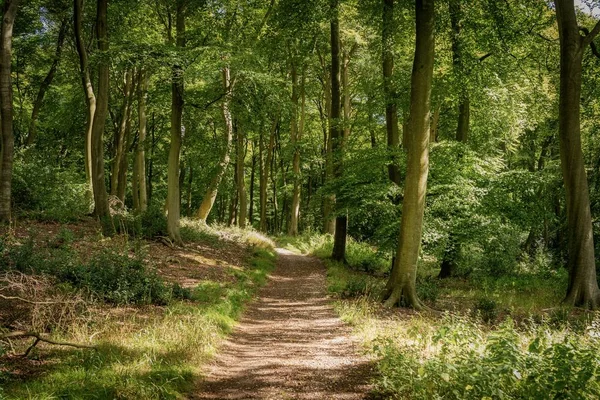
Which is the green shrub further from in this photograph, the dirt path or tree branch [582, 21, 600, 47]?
tree branch [582, 21, 600, 47]

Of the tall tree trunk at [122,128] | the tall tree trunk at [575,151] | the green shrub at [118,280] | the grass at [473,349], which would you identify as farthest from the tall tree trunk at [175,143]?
the tall tree trunk at [575,151]

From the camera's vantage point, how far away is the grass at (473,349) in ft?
12.7

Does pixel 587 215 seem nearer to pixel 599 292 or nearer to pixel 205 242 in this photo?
pixel 599 292

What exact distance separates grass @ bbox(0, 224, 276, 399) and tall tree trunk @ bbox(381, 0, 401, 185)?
840 centimetres

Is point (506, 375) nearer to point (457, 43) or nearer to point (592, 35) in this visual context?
point (457, 43)

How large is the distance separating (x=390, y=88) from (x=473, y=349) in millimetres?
11344

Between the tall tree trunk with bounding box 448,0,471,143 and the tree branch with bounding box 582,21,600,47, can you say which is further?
the tree branch with bounding box 582,21,600,47

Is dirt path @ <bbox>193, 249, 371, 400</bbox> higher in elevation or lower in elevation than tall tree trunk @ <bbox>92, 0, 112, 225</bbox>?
lower

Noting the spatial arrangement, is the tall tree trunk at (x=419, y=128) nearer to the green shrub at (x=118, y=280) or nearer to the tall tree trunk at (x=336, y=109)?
the green shrub at (x=118, y=280)

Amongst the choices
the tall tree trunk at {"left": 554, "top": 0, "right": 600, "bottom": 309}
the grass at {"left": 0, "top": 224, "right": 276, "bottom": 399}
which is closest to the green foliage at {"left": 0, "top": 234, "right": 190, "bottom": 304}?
the grass at {"left": 0, "top": 224, "right": 276, "bottom": 399}

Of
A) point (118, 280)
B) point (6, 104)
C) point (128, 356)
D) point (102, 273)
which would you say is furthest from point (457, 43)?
point (6, 104)

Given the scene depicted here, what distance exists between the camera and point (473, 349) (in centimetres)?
507

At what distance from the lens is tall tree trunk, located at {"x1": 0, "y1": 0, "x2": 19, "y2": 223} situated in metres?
11.6

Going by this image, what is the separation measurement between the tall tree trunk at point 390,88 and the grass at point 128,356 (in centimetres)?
840
